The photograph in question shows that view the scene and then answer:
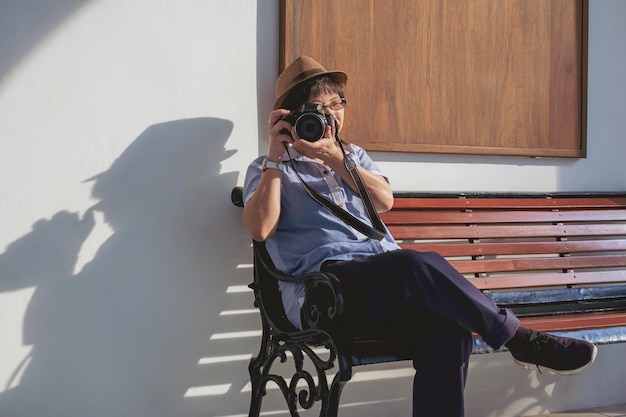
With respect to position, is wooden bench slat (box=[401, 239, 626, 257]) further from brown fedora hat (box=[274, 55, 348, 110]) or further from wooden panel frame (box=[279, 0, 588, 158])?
brown fedora hat (box=[274, 55, 348, 110])

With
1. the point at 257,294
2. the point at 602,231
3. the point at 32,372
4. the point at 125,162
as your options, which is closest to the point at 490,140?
the point at 602,231

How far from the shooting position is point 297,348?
272 centimetres

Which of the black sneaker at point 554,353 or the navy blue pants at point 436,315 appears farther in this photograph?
the black sneaker at point 554,353

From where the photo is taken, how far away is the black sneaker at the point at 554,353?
8.40ft

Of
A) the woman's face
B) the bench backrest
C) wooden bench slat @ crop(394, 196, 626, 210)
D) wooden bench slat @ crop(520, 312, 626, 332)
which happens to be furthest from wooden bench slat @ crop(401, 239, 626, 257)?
the woman's face

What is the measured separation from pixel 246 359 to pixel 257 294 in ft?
1.07

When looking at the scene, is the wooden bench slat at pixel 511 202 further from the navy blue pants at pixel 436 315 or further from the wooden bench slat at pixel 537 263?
the navy blue pants at pixel 436 315

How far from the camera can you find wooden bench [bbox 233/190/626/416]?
2.89m

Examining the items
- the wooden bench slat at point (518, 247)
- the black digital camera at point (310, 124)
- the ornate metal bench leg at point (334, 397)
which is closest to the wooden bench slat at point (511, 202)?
the wooden bench slat at point (518, 247)

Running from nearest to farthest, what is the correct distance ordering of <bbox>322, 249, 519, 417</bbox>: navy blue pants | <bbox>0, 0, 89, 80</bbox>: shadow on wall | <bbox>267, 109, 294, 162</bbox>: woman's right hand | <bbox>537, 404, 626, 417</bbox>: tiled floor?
<bbox>322, 249, 519, 417</bbox>: navy blue pants, <bbox>267, 109, 294, 162</bbox>: woman's right hand, <bbox>0, 0, 89, 80</bbox>: shadow on wall, <bbox>537, 404, 626, 417</bbox>: tiled floor

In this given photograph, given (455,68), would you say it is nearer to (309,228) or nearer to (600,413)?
(309,228)

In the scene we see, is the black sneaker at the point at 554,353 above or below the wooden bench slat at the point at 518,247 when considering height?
below

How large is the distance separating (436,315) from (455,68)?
144 centimetres

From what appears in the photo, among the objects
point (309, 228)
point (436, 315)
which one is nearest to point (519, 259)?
point (309, 228)
